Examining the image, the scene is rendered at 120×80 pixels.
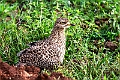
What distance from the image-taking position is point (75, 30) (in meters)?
7.46

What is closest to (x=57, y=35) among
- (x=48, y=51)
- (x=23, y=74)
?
(x=48, y=51)

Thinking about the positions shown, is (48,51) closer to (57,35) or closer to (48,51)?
(48,51)

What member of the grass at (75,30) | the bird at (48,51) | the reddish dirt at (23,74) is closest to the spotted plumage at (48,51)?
the bird at (48,51)

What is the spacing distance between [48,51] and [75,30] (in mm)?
1061

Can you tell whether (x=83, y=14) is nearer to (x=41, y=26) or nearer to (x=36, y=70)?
(x=41, y=26)

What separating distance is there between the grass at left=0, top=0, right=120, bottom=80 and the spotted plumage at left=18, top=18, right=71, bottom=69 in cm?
18

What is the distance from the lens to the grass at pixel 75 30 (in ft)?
21.5

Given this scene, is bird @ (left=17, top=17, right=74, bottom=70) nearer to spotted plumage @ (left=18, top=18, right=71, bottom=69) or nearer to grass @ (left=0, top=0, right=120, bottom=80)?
spotted plumage @ (left=18, top=18, right=71, bottom=69)

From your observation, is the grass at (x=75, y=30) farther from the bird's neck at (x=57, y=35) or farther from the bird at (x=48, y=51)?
the bird's neck at (x=57, y=35)

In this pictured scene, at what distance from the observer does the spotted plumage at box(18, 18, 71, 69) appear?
652cm

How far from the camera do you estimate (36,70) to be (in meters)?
5.88

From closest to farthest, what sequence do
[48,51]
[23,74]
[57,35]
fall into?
[23,74] < [48,51] < [57,35]

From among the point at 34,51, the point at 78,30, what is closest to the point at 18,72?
the point at 34,51

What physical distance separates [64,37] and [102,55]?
66 centimetres
